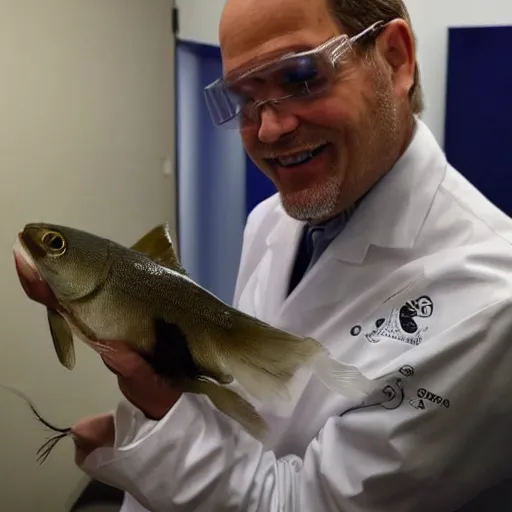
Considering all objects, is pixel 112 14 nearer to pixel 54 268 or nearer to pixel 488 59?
pixel 488 59

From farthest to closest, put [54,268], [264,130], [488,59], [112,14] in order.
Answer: [488,59]
[112,14]
[264,130]
[54,268]

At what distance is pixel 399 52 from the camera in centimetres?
93

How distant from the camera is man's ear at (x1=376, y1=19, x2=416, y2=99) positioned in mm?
912

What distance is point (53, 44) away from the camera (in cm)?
153

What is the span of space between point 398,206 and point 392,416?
0.32 m

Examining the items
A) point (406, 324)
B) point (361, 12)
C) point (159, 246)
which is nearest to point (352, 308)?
point (406, 324)

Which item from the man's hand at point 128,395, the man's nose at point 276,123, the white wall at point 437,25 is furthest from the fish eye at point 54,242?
the white wall at point 437,25

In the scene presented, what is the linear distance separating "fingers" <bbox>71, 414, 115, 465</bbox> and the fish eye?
313 millimetres

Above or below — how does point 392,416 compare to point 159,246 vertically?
below

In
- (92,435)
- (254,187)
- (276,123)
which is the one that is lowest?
(254,187)

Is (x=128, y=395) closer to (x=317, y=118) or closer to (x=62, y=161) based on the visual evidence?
(x=317, y=118)

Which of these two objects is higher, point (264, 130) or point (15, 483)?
point (264, 130)

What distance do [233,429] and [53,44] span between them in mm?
1134

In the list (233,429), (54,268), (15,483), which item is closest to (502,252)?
(233,429)
